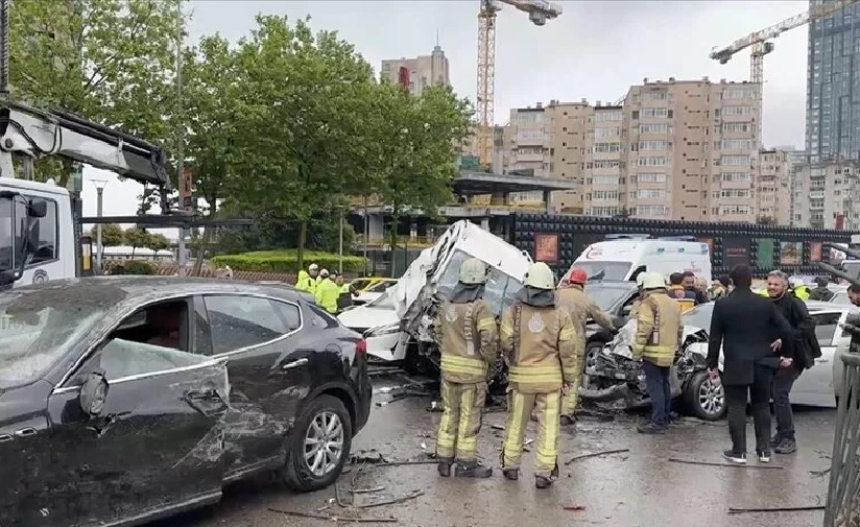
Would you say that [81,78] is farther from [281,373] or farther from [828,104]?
[828,104]

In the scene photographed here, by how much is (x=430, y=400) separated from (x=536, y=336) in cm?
426

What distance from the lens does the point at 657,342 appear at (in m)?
8.51

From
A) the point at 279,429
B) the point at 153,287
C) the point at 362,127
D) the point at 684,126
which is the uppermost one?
the point at 684,126

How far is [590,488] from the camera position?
6.48 m

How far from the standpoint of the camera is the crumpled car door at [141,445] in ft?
13.4

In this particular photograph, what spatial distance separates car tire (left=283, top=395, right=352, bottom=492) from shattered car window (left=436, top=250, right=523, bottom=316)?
422 cm

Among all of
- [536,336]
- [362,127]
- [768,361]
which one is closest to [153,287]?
[536,336]

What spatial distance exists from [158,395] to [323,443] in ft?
5.98

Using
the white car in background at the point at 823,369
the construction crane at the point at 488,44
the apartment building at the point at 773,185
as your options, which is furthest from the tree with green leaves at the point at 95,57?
the apartment building at the point at 773,185

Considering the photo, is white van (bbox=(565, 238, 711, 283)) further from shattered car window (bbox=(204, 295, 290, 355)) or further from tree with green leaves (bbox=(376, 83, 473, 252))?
tree with green leaves (bbox=(376, 83, 473, 252))

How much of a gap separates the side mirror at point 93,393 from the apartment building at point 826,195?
13045cm

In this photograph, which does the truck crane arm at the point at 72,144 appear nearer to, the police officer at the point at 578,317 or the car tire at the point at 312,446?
the car tire at the point at 312,446

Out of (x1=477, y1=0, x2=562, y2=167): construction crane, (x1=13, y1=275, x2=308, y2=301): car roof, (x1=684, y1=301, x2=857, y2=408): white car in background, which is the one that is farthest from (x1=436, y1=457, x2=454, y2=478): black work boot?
(x1=477, y1=0, x2=562, y2=167): construction crane

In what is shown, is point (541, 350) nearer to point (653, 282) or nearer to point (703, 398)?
point (653, 282)
